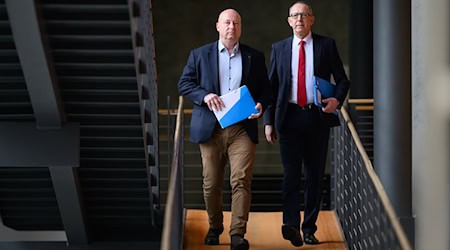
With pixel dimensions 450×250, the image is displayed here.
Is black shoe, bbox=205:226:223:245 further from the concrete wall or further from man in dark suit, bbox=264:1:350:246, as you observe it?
the concrete wall

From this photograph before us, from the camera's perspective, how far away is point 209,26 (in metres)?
14.0

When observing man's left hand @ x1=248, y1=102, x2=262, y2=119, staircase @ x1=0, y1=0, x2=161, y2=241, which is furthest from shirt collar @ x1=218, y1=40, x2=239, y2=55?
staircase @ x1=0, y1=0, x2=161, y2=241

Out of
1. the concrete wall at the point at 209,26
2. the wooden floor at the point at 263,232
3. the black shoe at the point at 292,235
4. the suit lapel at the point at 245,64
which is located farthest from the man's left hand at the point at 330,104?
the concrete wall at the point at 209,26

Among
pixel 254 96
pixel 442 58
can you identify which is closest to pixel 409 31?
pixel 442 58

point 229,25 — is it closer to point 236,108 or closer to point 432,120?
point 236,108

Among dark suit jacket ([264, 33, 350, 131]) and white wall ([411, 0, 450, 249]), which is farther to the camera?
white wall ([411, 0, 450, 249])

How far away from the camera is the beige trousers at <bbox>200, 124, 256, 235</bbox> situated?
6.31 meters

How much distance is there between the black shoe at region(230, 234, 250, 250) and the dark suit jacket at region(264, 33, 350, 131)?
72 cm

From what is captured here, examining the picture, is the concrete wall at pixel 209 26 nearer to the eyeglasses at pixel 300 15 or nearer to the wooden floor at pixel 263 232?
the wooden floor at pixel 263 232

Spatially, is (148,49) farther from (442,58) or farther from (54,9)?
(442,58)

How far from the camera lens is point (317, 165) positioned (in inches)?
258

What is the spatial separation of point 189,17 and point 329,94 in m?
7.75

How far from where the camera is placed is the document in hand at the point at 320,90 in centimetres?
634

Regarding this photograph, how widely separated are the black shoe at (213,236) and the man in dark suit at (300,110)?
16.4 inches
